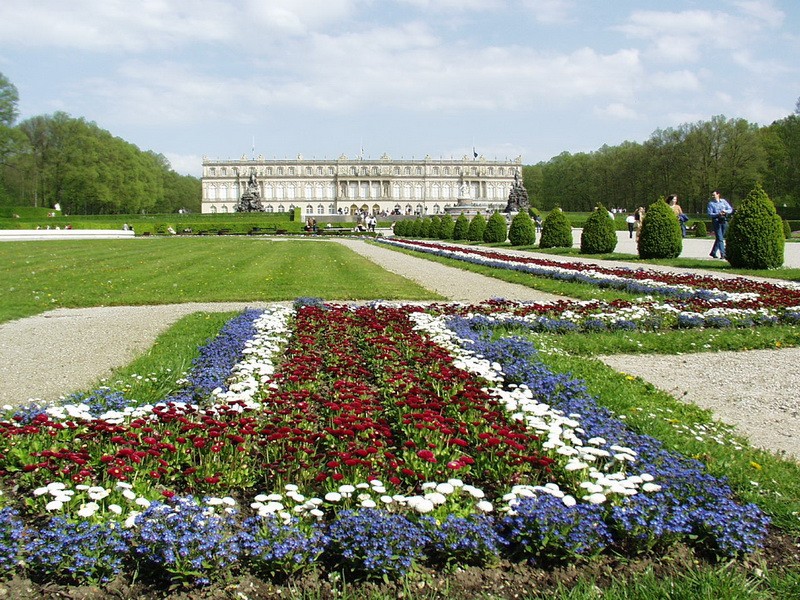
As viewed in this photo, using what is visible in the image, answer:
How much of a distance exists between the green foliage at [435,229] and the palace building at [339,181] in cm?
7639

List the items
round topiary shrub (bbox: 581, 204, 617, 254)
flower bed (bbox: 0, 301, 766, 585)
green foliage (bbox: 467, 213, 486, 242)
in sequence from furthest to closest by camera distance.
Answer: green foliage (bbox: 467, 213, 486, 242) < round topiary shrub (bbox: 581, 204, 617, 254) < flower bed (bbox: 0, 301, 766, 585)

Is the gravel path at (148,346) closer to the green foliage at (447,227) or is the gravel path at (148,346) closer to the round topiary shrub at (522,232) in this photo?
the round topiary shrub at (522,232)

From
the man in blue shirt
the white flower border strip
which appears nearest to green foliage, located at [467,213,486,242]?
the white flower border strip

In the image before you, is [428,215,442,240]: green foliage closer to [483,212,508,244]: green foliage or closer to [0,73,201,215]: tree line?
[483,212,508,244]: green foliage

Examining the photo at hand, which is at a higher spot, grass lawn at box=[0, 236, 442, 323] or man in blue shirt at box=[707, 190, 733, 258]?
man in blue shirt at box=[707, 190, 733, 258]

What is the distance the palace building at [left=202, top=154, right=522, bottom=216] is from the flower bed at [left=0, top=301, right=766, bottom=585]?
359 ft

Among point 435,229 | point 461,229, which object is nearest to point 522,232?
point 461,229

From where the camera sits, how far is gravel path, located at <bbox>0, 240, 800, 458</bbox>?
4.57 meters

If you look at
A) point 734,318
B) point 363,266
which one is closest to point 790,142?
point 363,266

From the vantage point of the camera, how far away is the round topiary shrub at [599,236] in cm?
1855

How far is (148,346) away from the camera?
6.65m

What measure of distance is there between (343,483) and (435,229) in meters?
33.4

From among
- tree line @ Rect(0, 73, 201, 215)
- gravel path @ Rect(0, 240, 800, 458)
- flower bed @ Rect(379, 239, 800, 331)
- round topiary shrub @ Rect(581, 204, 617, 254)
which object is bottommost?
gravel path @ Rect(0, 240, 800, 458)

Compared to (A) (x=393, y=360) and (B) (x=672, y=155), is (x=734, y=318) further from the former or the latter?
(B) (x=672, y=155)
